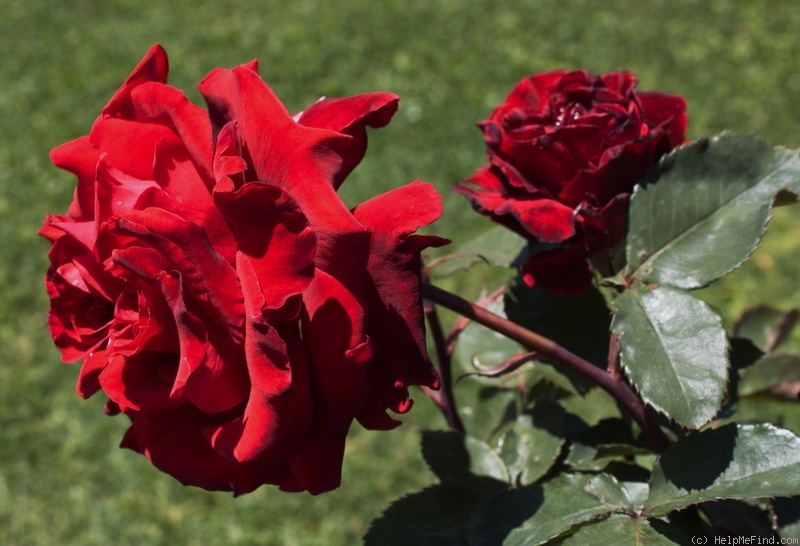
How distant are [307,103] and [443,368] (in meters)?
2.66

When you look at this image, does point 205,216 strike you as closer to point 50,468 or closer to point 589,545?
point 589,545

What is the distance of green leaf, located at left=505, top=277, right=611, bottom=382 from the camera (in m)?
0.77

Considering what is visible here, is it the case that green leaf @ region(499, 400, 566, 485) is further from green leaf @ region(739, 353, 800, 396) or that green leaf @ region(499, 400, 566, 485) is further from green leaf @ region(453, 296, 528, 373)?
green leaf @ region(739, 353, 800, 396)

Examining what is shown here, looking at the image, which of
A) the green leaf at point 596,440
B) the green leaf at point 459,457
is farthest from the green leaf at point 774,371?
the green leaf at point 459,457

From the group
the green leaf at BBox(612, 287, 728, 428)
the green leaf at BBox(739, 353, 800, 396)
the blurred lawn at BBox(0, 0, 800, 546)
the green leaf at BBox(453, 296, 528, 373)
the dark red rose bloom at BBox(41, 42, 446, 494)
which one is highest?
the dark red rose bloom at BBox(41, 42, 446, 494)

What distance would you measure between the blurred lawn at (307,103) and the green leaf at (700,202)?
1704 mm

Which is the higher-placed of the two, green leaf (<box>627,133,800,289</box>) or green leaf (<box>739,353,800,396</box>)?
green leaf (<box>627,133,800,289</box>)

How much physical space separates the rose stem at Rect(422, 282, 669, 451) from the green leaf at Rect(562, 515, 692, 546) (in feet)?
0.29

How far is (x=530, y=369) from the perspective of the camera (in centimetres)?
90

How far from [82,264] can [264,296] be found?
16 centimetres

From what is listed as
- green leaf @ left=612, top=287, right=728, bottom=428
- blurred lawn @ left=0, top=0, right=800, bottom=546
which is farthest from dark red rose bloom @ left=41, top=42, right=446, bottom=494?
blurred lawn @ left=0, top=0, right=800, bottom=546

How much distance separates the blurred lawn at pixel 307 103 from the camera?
2.34m

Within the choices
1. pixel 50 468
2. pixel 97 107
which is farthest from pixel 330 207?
pixel 97 107

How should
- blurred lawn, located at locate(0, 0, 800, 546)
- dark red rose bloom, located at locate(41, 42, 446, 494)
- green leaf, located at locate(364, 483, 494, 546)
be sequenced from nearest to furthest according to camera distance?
dark red rose bloom, located at locate(41, 42, 446, 494) → green leaf, located at locate(364, 483, 494, 546) → blurred lawn, located at locate(0, 0, 800, 546)
